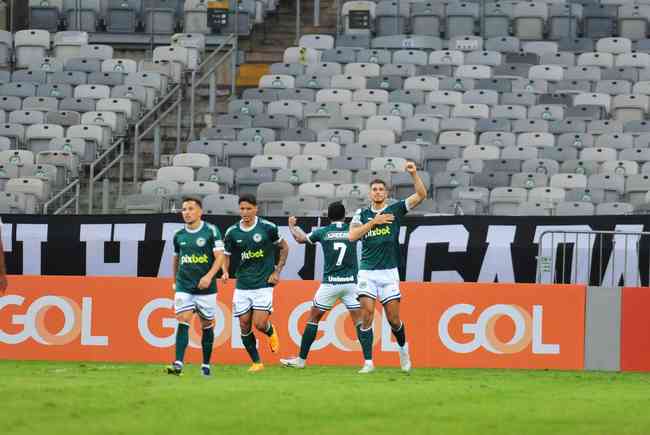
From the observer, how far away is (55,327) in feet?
68.9

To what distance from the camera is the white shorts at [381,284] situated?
17297 millimetres

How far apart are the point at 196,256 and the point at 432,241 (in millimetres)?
6162

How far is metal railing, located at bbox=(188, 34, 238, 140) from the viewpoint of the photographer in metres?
29.8

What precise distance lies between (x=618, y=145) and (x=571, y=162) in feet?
4.55

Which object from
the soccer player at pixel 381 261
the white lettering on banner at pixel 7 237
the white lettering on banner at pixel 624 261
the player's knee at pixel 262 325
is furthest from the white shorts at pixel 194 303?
the white lettering on banner at pixel 624 261

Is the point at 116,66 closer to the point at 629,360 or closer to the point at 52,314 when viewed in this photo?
the point at 52,314

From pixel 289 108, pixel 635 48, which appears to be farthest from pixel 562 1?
pixel 289 108

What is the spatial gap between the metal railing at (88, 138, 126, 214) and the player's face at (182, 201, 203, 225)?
28.4 feet

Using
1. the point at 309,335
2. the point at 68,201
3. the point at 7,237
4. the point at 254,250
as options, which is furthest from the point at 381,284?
the point at 68,201

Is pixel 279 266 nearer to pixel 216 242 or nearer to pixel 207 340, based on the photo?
pixel 216 242

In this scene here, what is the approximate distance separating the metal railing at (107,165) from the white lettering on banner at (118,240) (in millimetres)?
2554

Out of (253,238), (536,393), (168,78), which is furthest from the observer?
(168,78)

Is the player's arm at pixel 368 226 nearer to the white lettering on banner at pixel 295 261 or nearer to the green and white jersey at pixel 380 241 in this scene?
the green and white jersey at pixel 380 241

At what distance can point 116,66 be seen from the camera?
1230 inches
